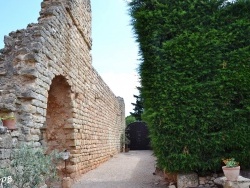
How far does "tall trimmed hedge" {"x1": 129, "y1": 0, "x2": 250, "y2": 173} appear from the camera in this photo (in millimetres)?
5824

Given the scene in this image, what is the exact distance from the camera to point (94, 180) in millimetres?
7305

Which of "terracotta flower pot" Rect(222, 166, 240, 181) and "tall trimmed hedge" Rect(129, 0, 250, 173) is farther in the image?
"tall trimmed hedge" Rect(129, 0, 250, 173)

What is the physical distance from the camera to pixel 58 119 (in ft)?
23.7

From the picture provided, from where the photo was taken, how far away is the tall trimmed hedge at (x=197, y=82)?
19.1 ft

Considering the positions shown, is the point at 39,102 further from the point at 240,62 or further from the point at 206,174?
the point at 240,62

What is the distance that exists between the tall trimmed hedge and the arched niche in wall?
2.16 m

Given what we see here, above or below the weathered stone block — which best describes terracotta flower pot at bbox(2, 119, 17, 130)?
above

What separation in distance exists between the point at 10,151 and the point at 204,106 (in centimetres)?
398

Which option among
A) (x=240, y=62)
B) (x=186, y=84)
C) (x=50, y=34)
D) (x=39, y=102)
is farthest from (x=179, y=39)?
(x=39, y=102)

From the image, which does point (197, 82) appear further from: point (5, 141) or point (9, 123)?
point (5, 141)

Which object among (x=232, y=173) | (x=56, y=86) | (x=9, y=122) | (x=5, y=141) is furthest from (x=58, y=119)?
(x=232, y=173)

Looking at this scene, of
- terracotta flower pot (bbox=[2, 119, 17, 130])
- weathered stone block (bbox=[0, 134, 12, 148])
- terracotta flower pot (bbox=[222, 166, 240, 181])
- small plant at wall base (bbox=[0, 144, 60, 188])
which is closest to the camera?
small plant at wall base (bbox=[0, 144, 60, 188])

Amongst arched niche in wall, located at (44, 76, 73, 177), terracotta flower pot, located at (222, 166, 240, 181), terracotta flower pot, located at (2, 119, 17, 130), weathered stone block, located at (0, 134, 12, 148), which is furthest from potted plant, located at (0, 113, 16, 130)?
terracotta flower pot, located at (222, 166, 240, 181)

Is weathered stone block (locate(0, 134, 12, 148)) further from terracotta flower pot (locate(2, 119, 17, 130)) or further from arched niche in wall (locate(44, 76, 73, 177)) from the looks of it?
arched niche in wall (locate(44, 76, 73, 177))
